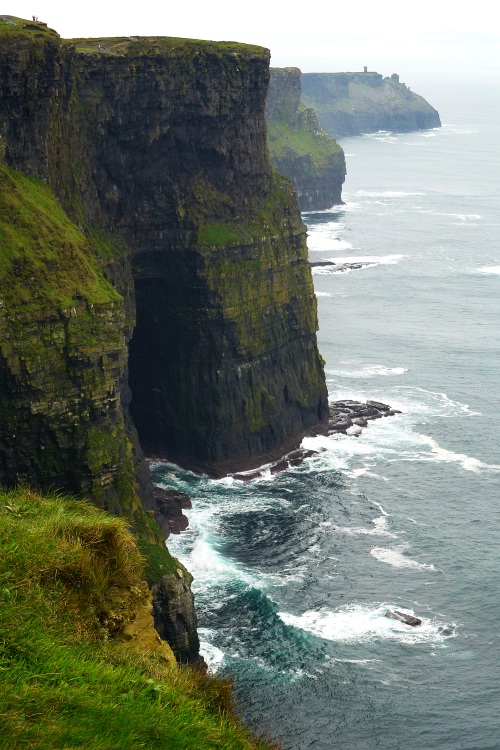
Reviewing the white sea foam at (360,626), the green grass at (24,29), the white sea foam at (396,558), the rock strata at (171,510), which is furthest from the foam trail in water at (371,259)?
the white sea foam at (360,626)

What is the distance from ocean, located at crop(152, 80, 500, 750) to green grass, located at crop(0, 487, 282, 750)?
56.6ft

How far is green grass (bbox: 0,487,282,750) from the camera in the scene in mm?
20328

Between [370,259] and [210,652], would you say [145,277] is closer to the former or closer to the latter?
[210,652]

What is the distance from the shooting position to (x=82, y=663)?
22.8m

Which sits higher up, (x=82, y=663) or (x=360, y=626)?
(x=82, y=663)

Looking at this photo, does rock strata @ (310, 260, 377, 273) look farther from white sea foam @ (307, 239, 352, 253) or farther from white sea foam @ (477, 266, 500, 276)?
white sea foam @ (477, 266, 500, 276)

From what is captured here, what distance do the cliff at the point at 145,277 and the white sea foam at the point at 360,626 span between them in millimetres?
7880

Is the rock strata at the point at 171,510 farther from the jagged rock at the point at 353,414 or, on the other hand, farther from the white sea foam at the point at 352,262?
the white sea foam at the point at 352,262

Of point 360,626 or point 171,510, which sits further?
point 171,510

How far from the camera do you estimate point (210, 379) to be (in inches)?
3585

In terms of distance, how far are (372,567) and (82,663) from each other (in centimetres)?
5114

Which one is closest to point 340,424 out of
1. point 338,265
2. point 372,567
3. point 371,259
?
point 372,567

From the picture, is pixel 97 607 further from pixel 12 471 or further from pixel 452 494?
pixel 452 494

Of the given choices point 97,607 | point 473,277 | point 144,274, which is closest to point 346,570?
point 144,274
